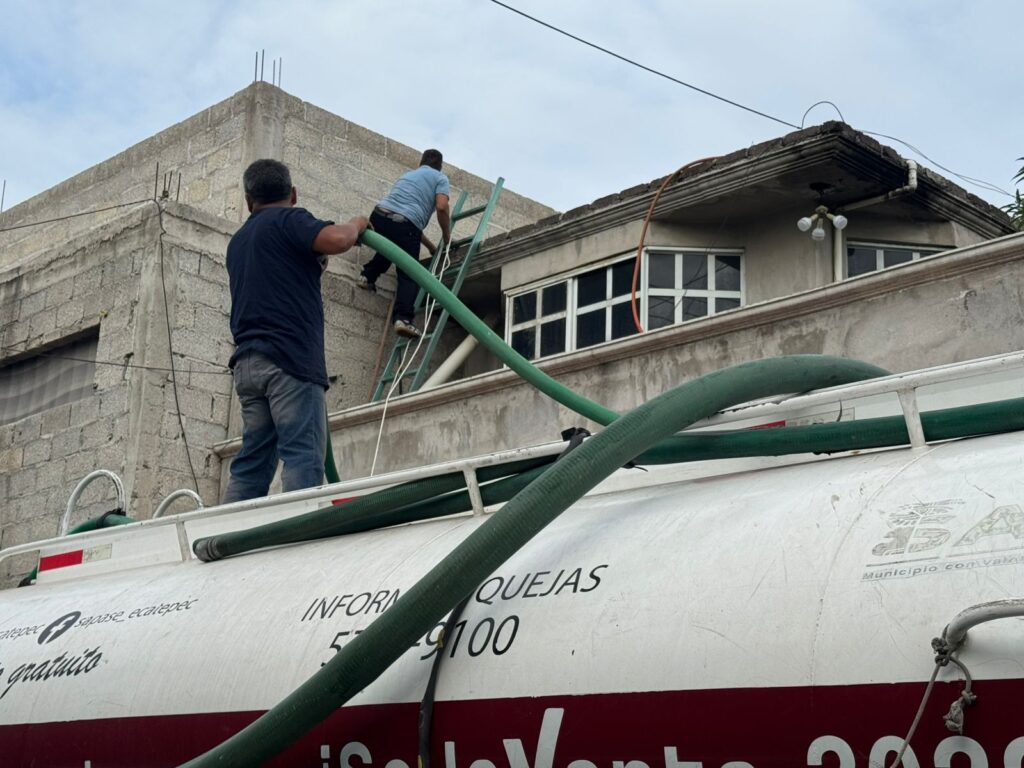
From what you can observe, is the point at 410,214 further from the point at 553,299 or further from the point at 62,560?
the point at 62,560

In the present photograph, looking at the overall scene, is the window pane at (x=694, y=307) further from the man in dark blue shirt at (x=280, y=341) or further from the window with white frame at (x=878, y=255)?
the man in dark blue shirt at (x=280, y=341)

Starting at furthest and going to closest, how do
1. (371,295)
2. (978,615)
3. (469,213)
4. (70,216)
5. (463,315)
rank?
(70,216) → (469,213) → (371,295) → (463,315) → (978,615)

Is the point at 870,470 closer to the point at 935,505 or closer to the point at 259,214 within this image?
the point at 935,505

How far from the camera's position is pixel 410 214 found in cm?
1184

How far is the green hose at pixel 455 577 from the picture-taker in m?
2.93

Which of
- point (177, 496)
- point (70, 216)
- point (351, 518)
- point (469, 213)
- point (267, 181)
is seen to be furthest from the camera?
point (70, 216)

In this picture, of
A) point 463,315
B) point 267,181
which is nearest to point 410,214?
point 267,181

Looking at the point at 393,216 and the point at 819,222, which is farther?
the point at 393,216

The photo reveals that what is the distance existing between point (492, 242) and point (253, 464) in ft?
23.7

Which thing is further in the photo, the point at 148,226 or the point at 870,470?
the point at 148,226

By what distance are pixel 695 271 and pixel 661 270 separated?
298mm

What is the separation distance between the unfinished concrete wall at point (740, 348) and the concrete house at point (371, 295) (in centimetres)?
2

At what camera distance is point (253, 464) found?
18.5ft

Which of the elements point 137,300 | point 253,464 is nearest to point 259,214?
point 253,464
